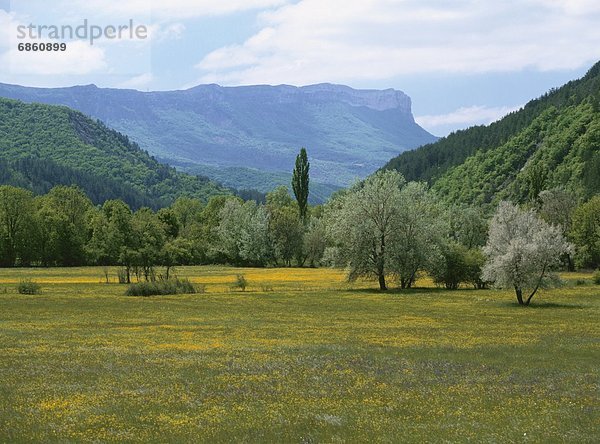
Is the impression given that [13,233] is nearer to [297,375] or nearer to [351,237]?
[351,237]

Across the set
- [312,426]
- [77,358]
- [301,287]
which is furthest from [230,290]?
[312,426]

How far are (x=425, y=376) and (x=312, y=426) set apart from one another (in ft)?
33.7

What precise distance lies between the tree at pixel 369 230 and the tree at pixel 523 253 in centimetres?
1930

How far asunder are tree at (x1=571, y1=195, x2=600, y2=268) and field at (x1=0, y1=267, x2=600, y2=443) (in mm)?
73586

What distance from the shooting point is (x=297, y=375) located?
101 feet

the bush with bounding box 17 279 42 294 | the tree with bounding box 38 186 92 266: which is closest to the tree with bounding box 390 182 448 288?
the bush with bounding box 17 279 42 294

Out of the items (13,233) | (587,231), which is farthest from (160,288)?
(587,231)

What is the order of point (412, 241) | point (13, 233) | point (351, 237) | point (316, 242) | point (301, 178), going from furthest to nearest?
1. point (301, 178)
2. point (316, 242)
3. point (13, 233)
4. point (412, 241)
5. point (351, 237)

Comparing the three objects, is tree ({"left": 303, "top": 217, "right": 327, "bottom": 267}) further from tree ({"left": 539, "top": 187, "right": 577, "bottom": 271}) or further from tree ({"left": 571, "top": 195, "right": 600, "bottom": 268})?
tree ({"left": 571, "top": 195, "right": 600, "bottom": 268})

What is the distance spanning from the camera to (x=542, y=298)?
75438 mm

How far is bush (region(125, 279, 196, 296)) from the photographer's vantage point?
258ft

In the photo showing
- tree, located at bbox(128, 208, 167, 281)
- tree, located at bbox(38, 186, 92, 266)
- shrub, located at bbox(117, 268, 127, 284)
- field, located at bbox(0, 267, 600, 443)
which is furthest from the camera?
tree, located at bbox(38, 186, 92, 266)

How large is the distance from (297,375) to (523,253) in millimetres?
43328

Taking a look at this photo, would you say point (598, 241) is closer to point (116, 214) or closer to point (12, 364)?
point (116, 214)
